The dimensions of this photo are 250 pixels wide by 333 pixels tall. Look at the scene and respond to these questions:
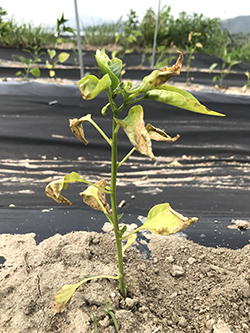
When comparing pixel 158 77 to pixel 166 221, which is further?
pixel 166 221

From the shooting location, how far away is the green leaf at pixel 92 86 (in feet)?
1.66

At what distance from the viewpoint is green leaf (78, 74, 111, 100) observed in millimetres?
506

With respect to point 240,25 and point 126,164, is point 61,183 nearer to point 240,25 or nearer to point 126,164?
point 126,164

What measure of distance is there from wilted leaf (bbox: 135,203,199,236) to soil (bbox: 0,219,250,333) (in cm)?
27

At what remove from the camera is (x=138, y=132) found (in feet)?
1.71

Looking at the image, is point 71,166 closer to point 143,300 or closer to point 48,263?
point 48,263

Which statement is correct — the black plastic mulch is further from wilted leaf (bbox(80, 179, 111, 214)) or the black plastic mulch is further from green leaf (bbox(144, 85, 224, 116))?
green leaf (bbox(144, 85, 224, 116))

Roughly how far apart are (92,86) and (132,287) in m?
0.64

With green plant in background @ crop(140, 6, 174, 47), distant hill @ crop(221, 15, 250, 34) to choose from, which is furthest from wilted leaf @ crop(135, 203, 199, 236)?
distant hill @ crop(221, 15, 250, 34)

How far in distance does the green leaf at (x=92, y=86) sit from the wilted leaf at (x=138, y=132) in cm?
8

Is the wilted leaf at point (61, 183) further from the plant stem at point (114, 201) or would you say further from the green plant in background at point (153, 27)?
the green plant in background at point (153, 27)

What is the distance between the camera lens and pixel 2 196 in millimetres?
1521

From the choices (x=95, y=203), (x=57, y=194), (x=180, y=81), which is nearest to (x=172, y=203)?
(x=95, y=203)

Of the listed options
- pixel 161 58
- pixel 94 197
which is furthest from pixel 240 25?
pixel 94 197
